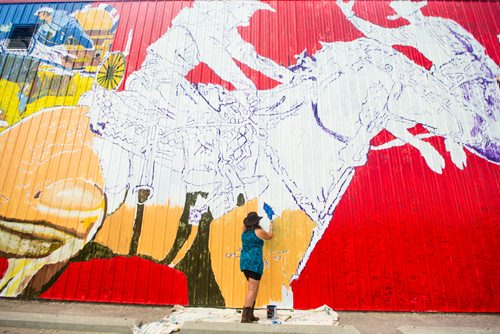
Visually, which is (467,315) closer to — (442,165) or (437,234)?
(437,234)

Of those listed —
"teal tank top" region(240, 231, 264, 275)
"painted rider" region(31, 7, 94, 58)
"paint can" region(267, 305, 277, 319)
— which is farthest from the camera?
"painted rider" region(31, 7, 94, 58)

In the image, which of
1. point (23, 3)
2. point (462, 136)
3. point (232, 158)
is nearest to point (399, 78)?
point (462, 136)

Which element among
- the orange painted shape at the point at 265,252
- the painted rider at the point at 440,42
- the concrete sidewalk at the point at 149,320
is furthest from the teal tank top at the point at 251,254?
the painted rider at the point at 440,42

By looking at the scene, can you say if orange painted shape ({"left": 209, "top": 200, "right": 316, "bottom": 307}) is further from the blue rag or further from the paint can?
the paint can

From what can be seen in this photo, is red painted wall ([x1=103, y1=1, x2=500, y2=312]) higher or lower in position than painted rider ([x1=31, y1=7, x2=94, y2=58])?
lower

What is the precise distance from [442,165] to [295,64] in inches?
142

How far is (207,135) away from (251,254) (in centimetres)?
266

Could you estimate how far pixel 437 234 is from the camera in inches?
203

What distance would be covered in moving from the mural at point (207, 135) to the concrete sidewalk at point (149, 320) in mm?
320

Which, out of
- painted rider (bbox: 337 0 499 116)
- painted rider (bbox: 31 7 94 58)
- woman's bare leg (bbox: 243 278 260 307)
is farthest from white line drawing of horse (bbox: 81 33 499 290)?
painted rider (bbox: 31 7 94 58)

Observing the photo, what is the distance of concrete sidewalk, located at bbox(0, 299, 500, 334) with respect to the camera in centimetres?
356

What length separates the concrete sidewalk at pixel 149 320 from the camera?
3.56 meters

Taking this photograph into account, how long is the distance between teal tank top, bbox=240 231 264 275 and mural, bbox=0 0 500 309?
912 mm

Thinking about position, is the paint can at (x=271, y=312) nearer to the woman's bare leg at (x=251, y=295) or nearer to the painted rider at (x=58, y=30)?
the woman's bare leg at (x=251, y=295)
